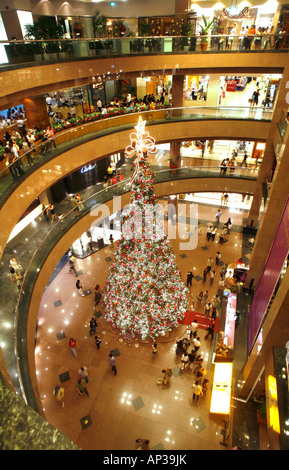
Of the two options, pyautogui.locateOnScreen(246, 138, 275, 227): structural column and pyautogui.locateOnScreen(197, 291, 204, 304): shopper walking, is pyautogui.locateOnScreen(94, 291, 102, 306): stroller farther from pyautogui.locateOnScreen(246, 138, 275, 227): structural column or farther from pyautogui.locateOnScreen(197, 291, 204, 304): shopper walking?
pyautogui.locateOnScreen(246, 138, 275, 227): structural column

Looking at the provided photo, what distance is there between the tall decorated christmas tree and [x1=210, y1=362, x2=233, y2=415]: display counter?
280 cm

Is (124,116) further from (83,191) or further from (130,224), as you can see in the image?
(130,224)

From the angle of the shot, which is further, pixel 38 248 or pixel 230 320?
pixel 230 320

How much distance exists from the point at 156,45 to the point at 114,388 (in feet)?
54.5

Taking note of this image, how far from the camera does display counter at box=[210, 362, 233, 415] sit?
35.0ft

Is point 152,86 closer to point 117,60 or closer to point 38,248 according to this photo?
point 117,60

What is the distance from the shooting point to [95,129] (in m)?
15.2

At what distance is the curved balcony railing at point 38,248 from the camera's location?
6770 mm

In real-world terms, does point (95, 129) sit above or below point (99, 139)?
above

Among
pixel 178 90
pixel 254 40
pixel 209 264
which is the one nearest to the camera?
pixel 254 40

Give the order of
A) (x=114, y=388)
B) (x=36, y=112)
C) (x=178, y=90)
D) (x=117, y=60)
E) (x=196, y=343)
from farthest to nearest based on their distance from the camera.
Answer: (x=178, y=90) < (x=36, y=112) < (x=117, y=60) < (x=196, y=343) < (x=114, y=388)

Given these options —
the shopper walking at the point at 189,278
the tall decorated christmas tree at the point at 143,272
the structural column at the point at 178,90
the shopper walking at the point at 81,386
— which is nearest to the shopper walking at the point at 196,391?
the tall decorated christmas tree at the point at 143,272

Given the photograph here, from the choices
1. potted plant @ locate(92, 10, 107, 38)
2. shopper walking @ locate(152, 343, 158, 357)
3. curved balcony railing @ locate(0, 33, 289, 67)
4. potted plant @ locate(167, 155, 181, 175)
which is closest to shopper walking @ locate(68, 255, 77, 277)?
shopper walking @ locate(152, 343, 158, 357)

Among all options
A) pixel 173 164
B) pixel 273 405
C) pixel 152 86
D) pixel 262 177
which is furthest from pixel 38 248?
pixel 152 86
